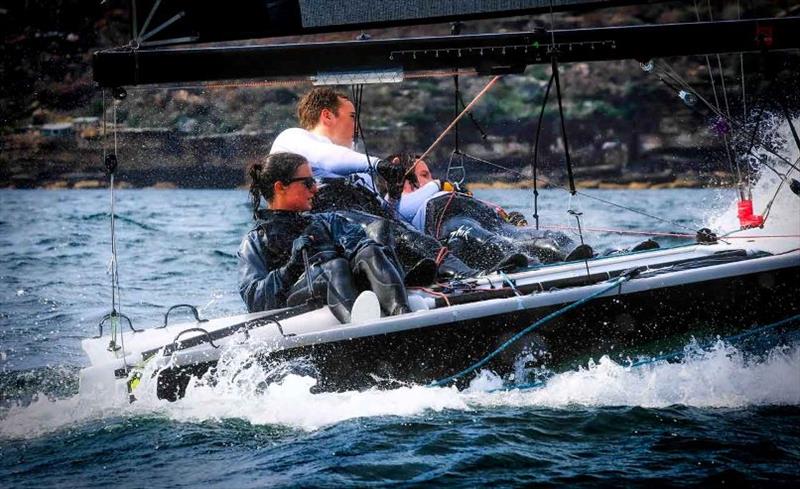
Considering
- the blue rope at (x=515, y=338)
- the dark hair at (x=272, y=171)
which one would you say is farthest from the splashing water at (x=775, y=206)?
the dark hair at (x=272, y=171)

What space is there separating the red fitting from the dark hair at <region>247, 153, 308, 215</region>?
3.04 metres

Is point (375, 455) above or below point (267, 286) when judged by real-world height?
below

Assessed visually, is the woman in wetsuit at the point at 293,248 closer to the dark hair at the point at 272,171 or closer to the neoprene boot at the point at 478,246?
the dark hair at the point at 272,171

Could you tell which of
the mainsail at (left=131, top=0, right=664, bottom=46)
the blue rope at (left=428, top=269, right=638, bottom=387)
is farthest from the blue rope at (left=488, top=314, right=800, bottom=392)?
the mainsail at (left=131, top=0, right=664, bottom=46)

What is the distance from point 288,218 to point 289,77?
85 cm

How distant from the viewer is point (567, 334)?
5711 mm

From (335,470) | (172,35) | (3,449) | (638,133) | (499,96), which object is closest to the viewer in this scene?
(335,470)

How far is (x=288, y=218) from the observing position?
603cm

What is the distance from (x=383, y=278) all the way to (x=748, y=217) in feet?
9.29

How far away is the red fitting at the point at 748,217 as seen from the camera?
6.96 metres

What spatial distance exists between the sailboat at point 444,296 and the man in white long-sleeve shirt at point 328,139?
0.67 meters

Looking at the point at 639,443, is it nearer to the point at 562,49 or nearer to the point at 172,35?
the point at 562,49

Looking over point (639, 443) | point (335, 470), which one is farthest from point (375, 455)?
point (639, 443)

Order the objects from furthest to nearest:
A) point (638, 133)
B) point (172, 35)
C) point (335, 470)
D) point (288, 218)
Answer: point (638, 133) → point (288, 218) → point (172, 35) → point (335, 470)
